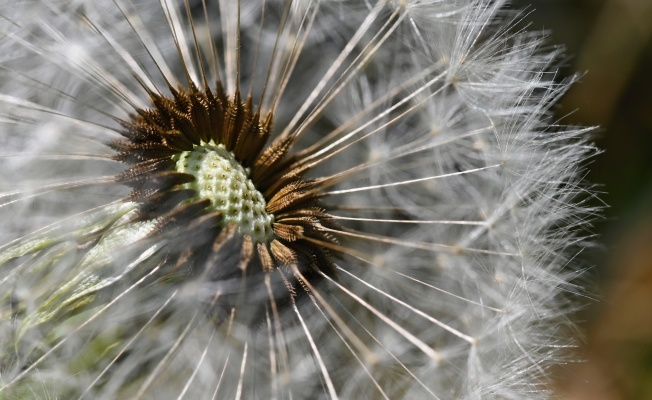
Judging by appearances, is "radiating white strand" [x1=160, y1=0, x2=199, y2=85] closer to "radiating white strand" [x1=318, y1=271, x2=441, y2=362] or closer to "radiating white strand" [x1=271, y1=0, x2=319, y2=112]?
"radiating white strand" [x1=271, y1=0, x2=319, y2=112]

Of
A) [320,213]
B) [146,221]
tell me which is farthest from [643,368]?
[146,221]

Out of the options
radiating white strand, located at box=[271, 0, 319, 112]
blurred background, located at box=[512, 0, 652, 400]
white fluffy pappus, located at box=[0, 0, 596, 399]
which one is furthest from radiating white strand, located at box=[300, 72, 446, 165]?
blurred background, located at box=[512, 0, 652, 400]

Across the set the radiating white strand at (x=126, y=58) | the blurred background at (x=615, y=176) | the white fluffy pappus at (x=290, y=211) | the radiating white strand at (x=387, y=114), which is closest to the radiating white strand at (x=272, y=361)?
the white fluffy pappus at (x=290, y=211)

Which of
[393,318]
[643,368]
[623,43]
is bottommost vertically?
[643,368]

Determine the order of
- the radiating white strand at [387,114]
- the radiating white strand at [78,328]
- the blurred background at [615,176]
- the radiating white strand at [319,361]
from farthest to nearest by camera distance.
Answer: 1. the blurred background at [615,176]
2. the radiating white strand at [387,114]
3. the radiating white strand at [319,361]
4. the radiating white strand at [78,328]

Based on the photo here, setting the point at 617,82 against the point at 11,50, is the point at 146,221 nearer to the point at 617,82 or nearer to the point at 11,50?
the point at 11,50

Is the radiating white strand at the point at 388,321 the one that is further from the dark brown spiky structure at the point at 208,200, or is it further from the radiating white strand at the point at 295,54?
the radiating white strand at the point at 295,54
